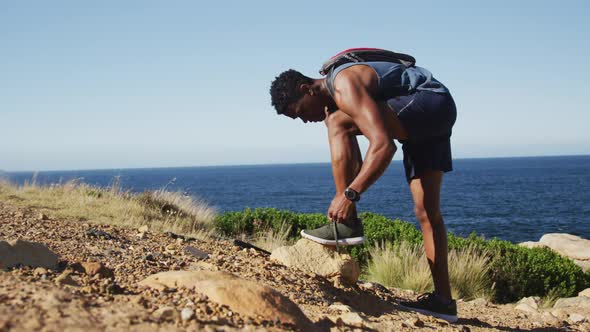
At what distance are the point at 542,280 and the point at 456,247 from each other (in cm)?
134

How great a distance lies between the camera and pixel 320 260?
4.87 metres

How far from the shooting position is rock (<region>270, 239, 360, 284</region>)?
15.8 feet

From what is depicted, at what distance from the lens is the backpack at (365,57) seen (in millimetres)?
4332

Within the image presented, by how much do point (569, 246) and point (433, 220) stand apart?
13.2 meters

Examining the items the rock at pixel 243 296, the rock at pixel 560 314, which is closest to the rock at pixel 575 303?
the rock at pixel 560 314

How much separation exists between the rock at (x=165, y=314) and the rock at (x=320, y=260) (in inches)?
87.0

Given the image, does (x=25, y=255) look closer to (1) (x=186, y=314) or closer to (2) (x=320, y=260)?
(1) (x=186, y=314)

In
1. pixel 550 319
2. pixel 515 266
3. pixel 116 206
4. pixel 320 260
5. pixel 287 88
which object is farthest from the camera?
pixel 116 206

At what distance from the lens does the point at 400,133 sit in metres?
4.19

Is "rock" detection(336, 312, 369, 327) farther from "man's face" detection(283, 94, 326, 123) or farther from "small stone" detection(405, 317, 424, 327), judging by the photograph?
"man's face" detection(283, 94, 326, 123)

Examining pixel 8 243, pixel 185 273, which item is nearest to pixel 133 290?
pixel 185 273

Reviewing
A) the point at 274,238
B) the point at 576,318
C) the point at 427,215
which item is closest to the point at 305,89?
the point at 427,215

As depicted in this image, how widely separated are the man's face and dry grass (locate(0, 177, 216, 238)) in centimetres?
387

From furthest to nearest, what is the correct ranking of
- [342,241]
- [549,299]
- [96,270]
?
1. [549,299]
2. [342,241]
3. [96,270]
